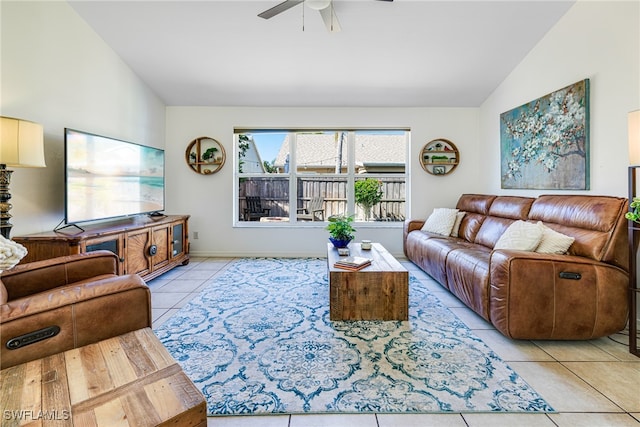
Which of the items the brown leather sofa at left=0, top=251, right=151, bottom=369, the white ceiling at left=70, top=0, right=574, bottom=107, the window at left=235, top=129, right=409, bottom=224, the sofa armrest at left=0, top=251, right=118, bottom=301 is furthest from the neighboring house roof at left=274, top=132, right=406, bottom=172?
the brown leather sofa at left=0, top=251, right=151, bottom=369

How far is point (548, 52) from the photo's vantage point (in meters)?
3.07

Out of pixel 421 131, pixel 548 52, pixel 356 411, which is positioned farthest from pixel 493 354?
pixel 421 131

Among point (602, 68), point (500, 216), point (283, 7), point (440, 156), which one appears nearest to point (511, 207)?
point (500, 216)

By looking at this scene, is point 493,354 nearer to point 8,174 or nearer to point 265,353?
point 265,353

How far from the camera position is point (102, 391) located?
2.92ft

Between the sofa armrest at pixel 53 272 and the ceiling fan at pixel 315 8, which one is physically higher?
the ceiling fan at pixel 315 8

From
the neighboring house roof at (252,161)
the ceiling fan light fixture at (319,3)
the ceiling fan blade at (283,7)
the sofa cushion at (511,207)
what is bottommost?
the sofa cushion at (511,207)

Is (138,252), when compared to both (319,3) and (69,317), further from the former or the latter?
(319,3)

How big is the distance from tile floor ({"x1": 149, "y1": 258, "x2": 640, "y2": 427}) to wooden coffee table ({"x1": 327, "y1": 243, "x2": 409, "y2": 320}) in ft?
1.92

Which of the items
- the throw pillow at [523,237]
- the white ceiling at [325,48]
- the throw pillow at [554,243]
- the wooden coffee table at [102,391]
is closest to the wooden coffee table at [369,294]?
the throw pillow at [523,237]

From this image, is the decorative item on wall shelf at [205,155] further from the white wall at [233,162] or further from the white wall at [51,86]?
the white wall at [51,86]

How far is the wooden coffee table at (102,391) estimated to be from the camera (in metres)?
0.79

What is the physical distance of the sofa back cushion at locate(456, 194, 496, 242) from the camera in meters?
3.57

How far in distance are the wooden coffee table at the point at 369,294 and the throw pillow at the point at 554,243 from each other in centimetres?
108
